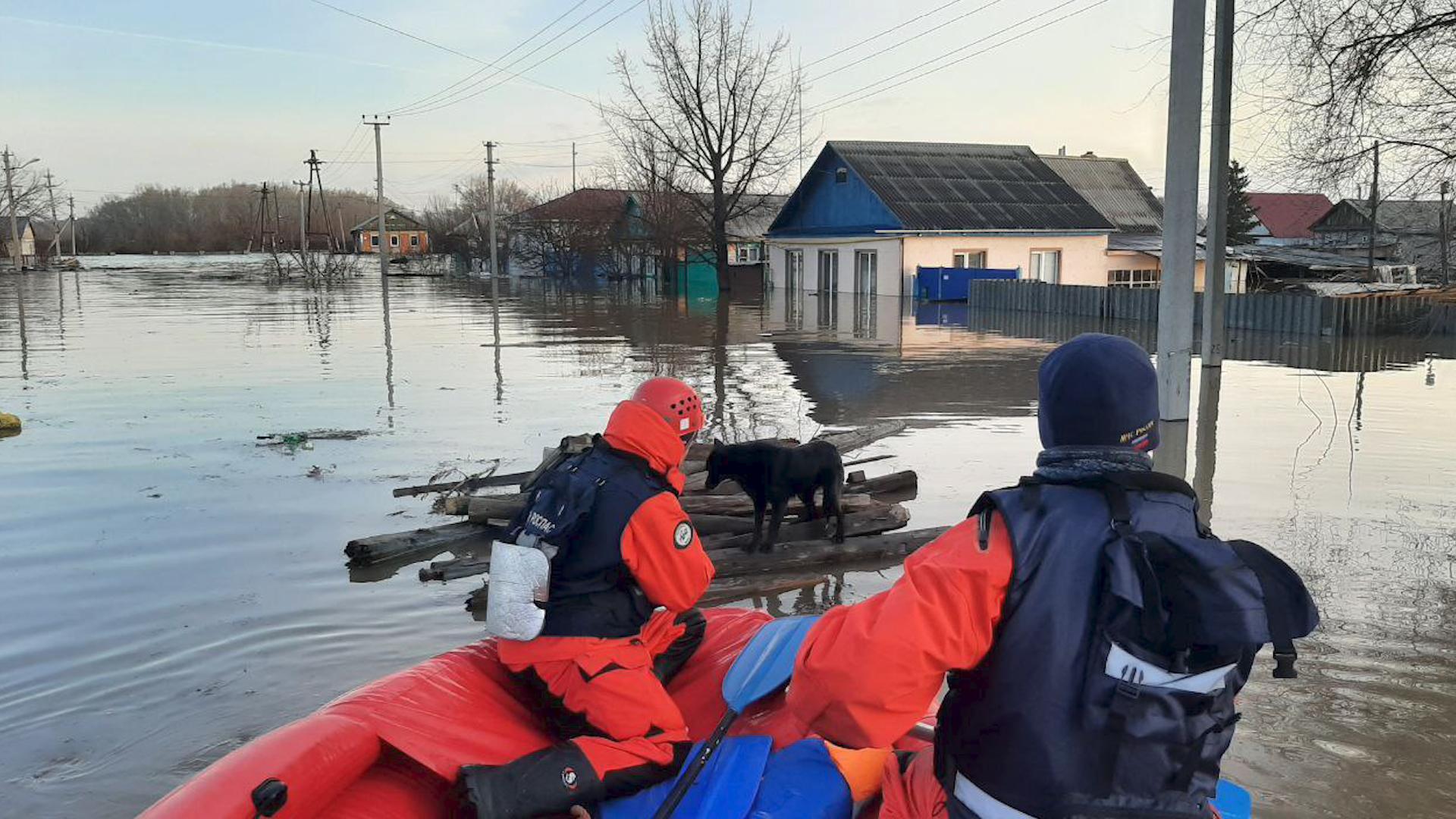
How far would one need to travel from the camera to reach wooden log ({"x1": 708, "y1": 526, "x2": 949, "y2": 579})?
7.39 m

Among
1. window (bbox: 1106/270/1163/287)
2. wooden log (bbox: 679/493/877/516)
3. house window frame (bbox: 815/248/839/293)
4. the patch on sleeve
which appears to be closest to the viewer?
the patch on sleeve

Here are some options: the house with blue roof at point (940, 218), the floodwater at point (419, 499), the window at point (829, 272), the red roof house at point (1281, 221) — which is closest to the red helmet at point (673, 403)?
the floodwater at point (419, 499)

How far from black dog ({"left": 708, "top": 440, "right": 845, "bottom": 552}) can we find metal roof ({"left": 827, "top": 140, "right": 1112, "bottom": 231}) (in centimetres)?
3223

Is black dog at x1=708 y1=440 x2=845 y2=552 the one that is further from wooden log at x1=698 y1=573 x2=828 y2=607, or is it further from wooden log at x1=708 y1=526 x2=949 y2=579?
wooden log at x1=698 y1=573 x2=828 y2=607

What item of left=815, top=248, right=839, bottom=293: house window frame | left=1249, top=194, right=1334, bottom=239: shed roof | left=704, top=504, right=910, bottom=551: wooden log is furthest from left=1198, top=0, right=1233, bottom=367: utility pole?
Answer: left=1249, top=194, right=1334, bottom=239: shed roof

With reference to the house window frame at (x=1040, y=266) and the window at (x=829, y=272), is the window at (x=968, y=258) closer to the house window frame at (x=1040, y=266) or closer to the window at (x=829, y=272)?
the house window frame at (x=1040, y=266)

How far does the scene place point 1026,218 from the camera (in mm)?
40062

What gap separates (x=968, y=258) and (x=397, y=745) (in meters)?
38.4

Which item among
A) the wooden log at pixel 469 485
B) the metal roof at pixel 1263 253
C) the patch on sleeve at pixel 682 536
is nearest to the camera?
the patch on sleeve at pixel 682 536

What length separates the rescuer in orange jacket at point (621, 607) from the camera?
3.49 metres

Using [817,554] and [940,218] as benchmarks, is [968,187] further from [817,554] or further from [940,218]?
[817,554]

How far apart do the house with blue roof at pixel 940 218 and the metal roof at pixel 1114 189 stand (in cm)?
458

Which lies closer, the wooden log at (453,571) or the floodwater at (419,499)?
the floodwater at (419,499)

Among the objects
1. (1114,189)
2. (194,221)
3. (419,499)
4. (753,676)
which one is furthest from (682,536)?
(194,221)
